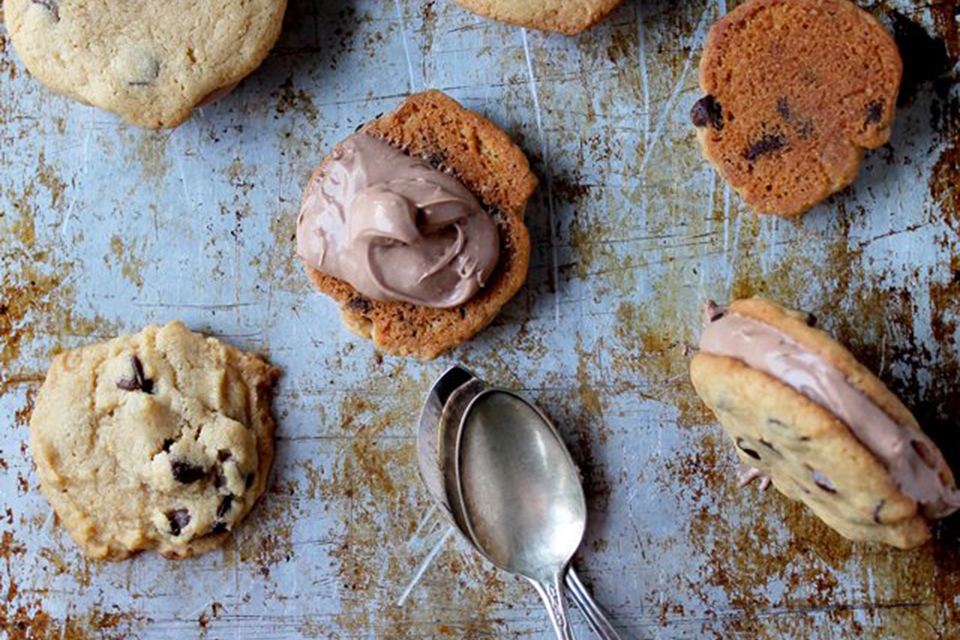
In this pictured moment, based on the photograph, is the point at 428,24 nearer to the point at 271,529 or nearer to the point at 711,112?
the point at 711,112

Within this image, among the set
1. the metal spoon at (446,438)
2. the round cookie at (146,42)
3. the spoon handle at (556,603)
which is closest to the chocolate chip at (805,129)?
the metal spoon at (446,438)

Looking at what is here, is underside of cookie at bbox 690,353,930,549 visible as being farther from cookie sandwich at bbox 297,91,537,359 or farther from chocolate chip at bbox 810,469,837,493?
cookie sandwich at bbox 297,91,537,359

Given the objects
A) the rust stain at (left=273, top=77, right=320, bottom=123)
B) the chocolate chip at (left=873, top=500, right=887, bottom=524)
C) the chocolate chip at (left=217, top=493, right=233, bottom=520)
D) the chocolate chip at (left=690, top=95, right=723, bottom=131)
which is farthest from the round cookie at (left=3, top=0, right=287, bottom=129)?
the chocolate chip at (left=873, top=500, right=887, bottom=524)

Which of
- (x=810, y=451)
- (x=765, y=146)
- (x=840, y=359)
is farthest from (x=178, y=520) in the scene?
(x=765, y=146)

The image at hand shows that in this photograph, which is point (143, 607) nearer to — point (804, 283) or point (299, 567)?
point (299, 567)

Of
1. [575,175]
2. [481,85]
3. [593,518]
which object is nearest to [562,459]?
[593,518]

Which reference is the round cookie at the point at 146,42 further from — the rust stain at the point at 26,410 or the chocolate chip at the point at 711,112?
the chocolate chip at the point at 711,112
